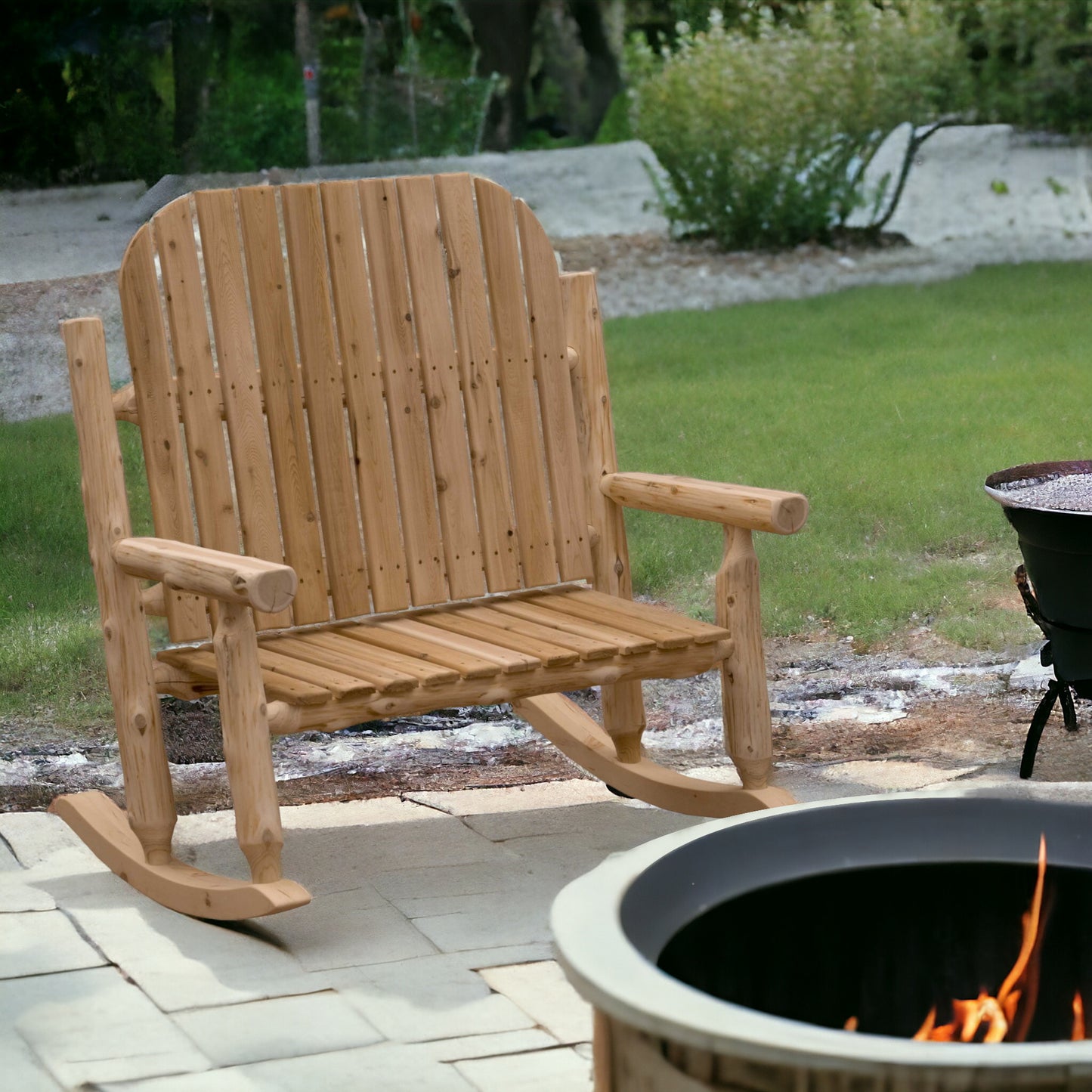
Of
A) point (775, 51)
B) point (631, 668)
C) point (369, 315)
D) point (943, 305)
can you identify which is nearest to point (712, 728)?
point (631, 668)

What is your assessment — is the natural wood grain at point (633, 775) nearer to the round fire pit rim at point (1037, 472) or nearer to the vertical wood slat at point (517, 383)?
the vertical wood slat at point (517, 383)

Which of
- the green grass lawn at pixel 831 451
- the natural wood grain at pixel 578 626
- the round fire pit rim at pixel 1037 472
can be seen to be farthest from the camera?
the green grass lawn at pixel 831 451

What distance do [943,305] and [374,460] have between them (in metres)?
3.05

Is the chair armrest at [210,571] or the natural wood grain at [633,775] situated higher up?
the chair armrest at [210,571]

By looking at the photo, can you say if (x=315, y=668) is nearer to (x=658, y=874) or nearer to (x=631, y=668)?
(x=631, y=668)

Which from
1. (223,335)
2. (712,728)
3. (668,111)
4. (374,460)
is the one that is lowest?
(712,728)

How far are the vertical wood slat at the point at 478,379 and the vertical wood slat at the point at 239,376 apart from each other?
1.46 ft

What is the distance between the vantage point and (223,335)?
3.26 metres

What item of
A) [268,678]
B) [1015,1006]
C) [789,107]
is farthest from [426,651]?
[789,107]

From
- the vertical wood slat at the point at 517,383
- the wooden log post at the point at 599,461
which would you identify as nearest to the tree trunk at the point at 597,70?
the wooden log post at the point at 599,461

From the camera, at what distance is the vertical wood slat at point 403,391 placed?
3.41 metres

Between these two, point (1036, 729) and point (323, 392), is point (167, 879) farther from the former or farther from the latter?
point (1036, 729)

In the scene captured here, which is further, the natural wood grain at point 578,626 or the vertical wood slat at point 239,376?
the vertical wood slat at point 239,376

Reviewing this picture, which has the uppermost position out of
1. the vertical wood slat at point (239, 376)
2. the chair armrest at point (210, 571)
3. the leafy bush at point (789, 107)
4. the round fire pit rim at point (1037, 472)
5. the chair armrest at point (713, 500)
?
the leafy bush at point (789, 107)
